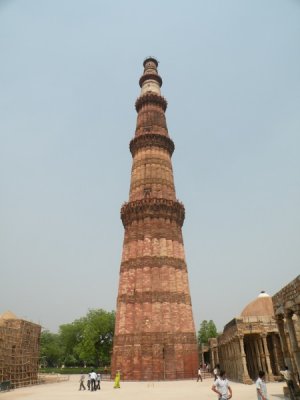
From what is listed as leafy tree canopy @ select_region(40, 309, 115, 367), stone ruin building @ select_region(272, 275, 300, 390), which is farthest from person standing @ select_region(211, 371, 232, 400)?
leafy tree canopy @ select_region(40, 309, 115, 367)

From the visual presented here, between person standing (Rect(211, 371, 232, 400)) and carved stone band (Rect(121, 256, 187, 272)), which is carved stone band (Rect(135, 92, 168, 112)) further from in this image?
person standing (Rect(211, 371, 232, 400))

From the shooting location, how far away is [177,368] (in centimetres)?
2655

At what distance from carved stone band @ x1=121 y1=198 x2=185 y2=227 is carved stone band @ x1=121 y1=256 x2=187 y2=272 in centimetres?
410

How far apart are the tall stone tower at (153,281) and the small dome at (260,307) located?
29.2ft

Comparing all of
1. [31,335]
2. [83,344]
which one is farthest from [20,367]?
[83,344]

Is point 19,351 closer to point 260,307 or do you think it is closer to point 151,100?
point 260,307

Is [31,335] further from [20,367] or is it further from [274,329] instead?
[274,329]

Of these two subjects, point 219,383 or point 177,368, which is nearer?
point 219,383

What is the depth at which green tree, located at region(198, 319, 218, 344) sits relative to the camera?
59625 mm

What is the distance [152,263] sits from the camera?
97.4 feet

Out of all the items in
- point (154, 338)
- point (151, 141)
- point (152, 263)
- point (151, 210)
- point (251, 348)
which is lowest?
point (251, 348)

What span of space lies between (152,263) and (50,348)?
5334 centimetres

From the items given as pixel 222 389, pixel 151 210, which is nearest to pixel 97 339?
pixel 151 210

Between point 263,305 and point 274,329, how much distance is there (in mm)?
11757
